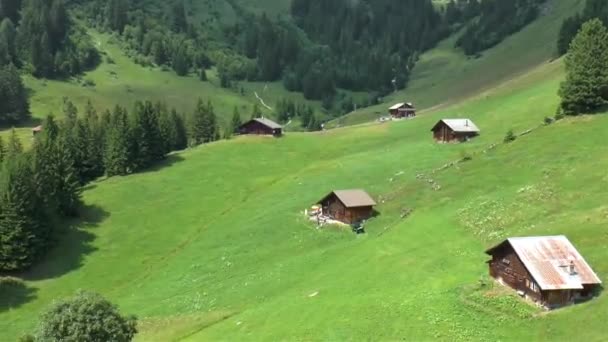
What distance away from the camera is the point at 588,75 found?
10056 cm

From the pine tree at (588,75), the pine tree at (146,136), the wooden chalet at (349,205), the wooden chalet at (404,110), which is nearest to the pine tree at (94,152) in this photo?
the pine tree at (146,136)

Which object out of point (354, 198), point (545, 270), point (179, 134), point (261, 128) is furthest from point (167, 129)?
point (545, 270)

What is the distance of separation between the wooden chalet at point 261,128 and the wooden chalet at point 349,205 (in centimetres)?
6047

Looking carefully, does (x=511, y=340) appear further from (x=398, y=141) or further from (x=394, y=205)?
(x=398, y=141)

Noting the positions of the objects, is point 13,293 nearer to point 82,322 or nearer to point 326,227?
point 82,322

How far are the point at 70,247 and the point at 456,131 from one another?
65425 millimetres

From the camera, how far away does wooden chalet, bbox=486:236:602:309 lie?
2021 inches

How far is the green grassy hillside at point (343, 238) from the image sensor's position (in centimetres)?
5453

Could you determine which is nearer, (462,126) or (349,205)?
(349,205)

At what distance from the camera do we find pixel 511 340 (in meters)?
47.9

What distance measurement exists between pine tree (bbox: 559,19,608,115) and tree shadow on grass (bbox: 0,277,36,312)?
82.7 meters

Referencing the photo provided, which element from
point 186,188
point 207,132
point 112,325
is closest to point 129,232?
point 186,188

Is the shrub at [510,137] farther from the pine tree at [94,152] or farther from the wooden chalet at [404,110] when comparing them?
the pine tree at [94,152]

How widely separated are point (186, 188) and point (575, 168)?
66577 mm
